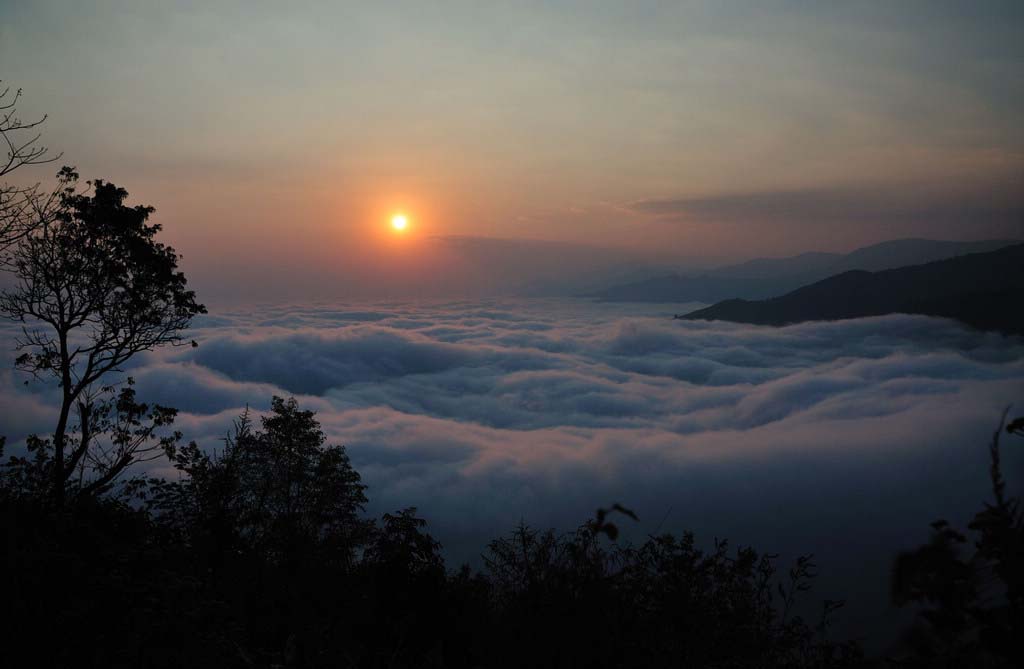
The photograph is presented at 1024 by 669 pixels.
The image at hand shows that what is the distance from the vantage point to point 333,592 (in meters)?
14.2

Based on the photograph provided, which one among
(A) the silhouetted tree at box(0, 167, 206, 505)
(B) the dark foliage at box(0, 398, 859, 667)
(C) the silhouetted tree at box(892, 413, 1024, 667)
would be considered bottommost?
(B) the dark foliage at box(0, 398, 859, 667)

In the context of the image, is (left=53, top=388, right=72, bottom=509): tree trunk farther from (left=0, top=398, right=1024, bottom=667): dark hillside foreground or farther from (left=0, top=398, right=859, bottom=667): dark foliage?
(left=0, top=398, right=859, bottom=667): dark foliage

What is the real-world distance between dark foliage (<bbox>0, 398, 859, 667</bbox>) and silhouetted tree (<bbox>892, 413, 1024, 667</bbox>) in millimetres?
1132

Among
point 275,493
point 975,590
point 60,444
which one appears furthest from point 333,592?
point 975,590

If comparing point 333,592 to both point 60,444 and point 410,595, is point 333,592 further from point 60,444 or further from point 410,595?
point 60,444

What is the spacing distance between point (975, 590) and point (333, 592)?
14.5 m

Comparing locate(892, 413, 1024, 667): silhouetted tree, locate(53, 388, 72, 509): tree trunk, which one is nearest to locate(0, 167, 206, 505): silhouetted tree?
locate(53, 388, 72, 509): tree trunk

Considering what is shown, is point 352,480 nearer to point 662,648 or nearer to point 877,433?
point 662,648

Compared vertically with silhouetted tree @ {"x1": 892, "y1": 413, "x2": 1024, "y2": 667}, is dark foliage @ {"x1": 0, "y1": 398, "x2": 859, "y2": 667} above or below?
below

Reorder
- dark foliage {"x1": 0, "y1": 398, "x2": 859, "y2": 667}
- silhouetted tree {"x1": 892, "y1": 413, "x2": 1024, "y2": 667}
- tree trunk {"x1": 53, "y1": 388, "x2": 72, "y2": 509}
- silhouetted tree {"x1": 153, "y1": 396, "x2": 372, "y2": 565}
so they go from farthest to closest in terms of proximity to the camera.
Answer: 1. silhouetted tree {"x1": 153, "y1": 396, "x2": 372, "y2": 565}
2. tree trunk {"x1": 53, "y1": 388, "x2": 72, "y2": 509}
3. dark foliage {"x1": 0, "y1": 398, "x2": 859, "y2": 667}
4. silhouetted tree {"x1": 892, "y1": 413, "x2": 1024, "y2": 667}

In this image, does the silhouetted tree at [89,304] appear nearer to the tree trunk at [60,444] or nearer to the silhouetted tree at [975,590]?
the tree trunk at [60,444]

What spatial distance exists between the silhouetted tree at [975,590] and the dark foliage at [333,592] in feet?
3.71

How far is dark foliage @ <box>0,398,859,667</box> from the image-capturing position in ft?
18.8

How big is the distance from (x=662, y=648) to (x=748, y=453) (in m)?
136
